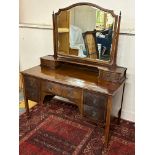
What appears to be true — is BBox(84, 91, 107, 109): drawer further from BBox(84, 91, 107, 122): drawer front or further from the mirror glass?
the mirror glass

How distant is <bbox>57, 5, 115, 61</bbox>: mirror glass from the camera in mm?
1998

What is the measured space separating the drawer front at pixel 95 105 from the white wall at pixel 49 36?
0.61m

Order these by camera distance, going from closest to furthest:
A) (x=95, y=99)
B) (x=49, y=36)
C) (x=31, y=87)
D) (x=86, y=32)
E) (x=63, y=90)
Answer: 1. (x=95, y=99)
2. (x=63, y=90)
3. (x=86, y=32)
4. (x=31, y=87)
5. (x=49, y=36)

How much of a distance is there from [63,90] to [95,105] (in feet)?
1.22

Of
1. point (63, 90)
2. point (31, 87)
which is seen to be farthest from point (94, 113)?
point (31, 87)

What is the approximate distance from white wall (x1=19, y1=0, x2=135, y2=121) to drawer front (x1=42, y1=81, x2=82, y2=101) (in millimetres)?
672

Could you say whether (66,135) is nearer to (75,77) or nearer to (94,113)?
(94,113)

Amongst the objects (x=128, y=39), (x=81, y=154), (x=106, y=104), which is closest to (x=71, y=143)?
(x=81, y=154)

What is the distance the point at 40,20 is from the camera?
2.68m

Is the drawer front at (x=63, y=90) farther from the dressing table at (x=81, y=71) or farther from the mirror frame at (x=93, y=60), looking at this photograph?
the mirror frame at (x=93, y=60)

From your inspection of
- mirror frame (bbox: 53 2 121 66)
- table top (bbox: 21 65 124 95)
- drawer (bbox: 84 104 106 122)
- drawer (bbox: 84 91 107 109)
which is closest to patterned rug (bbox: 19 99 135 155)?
drawer (bbox: 84 104 106 122)

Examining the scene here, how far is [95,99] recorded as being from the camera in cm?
182
